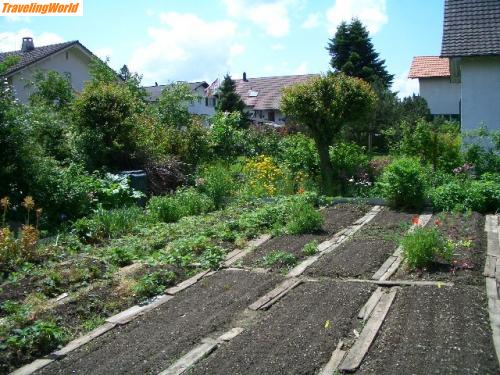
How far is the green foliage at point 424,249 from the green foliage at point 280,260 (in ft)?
4.75

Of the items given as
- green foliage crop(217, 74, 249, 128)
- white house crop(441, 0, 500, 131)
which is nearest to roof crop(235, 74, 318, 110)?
green foliage crop(217, 74, 249, 128)

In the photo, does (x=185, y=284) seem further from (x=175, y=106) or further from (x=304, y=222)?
(x=175, y=106)

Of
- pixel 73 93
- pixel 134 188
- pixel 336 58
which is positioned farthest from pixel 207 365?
pixel 336 58

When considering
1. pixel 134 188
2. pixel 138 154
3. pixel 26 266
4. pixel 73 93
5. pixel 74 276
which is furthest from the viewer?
pixel 73 93

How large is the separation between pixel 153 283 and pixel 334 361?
2.54m

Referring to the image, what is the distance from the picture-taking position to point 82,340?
4.52 m

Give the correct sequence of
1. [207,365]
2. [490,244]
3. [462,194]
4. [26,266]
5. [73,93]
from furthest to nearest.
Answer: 1. [73,93]
2. [462,194]
3. [490,244]
4. [26,266]
5. [207,365]

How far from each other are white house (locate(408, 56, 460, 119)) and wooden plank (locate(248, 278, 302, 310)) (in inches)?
1346

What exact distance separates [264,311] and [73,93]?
619 inches

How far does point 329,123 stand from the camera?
1232 cm

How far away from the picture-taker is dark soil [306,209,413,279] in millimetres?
6250

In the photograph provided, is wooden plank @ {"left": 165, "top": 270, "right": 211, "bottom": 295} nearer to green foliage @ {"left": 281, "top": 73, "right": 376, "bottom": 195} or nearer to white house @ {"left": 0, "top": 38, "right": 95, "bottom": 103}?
green foliage @ {"left": 281, "top": 73, "right": 376, "bottom": 195}

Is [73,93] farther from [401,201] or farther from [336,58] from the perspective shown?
[336,58]

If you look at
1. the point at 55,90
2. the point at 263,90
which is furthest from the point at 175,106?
the point at 263,90
